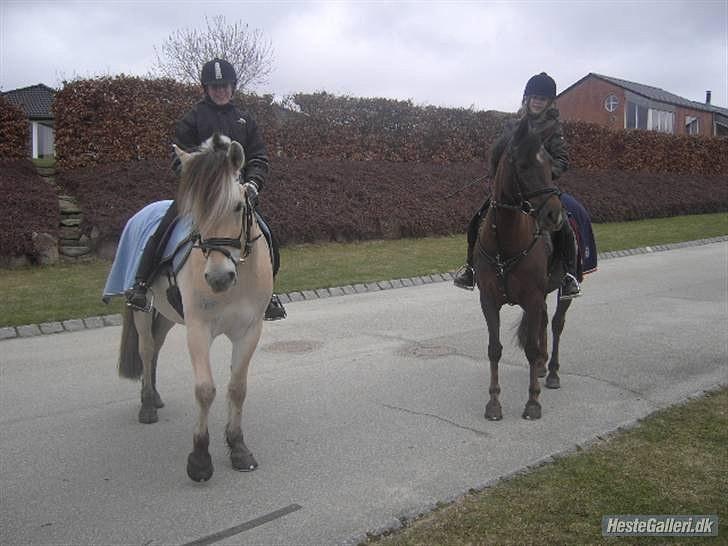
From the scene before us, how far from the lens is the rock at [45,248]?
13319mm

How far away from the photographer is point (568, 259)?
6750 mm

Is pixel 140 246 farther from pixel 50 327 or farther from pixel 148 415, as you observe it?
pixel 50 327

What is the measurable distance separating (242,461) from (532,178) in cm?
309

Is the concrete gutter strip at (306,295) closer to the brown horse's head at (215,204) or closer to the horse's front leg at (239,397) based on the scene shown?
the horse's front leg at (239,397)

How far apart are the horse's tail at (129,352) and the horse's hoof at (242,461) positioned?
162 cm

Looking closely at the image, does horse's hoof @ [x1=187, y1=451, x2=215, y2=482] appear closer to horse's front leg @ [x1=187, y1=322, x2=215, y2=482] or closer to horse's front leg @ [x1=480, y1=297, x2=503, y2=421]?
horse's front leg @ [x1=187, y1=322, x2=215, y2=482]

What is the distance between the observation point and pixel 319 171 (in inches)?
754

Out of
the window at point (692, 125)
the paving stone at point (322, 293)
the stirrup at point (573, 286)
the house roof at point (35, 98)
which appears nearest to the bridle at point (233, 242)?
the stirrup at point (573, 286)

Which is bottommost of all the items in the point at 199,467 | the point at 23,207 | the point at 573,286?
the point at 199,467

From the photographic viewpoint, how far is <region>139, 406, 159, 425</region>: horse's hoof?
18.7 ft

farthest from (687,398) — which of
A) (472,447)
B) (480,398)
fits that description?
(472,447)

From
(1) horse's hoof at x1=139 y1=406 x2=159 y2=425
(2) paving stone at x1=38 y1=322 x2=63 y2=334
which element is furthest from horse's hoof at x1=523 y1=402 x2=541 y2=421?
(2) paving stone at x1=38 y1=322 x2=63 y2=334

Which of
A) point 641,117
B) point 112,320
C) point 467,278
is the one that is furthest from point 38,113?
point 641,117

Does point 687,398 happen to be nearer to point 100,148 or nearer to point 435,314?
point 435,314
